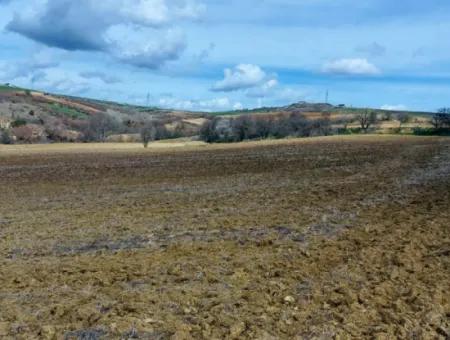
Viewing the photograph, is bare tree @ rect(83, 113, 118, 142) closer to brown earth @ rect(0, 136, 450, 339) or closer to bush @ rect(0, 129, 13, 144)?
bush @ rect(0, 129, 13, 144)

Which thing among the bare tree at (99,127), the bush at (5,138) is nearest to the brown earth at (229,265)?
the bush at (5,138)

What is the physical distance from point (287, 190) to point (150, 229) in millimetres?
8615

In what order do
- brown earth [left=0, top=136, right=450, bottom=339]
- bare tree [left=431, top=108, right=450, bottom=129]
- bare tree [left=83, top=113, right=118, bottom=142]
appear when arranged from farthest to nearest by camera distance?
bare tree [left=83, top=113, right=118, bottom=142]
bare tree [left=431, top=108, right=450, bottom=129]
brown earth [left=0, top=136, right=450, bottom=339]

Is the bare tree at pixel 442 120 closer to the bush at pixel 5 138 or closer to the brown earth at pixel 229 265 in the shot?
the bush at pixel 5 138

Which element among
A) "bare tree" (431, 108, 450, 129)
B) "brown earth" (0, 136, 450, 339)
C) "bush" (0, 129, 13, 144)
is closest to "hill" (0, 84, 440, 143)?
"bush" (0, 129, 13, 144)

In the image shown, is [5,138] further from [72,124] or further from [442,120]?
[442,120]

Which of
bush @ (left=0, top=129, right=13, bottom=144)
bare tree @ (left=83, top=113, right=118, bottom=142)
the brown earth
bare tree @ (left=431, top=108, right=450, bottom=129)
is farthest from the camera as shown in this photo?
bare tree @ (left=83, top=113, right=118, bottom=142)

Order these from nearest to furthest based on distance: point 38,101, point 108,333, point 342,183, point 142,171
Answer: point 108,333 → point 342,183 → point 142,171 → point 38,101

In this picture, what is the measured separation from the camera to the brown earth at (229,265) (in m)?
6.82

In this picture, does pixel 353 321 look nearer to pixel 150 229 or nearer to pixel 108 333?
pixel 108 333

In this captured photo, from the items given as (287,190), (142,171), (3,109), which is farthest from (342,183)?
(3,109)

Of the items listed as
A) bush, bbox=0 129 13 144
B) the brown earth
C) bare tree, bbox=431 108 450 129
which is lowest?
bush, bbox=0 129 13 144

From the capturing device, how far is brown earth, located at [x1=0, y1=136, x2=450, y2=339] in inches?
269

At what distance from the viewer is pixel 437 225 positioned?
507 inches
